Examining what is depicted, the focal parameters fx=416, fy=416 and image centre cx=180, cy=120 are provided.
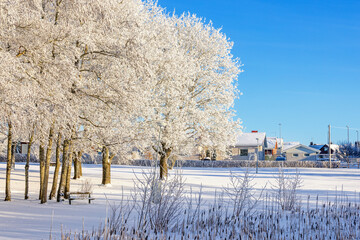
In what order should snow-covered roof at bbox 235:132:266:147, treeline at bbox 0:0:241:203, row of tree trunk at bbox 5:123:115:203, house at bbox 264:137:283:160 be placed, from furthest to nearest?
house at bbox 264:137:283:160
snow-covered roof at bbox 235:132:266:147
row of tree trunk at bbox 5:123:115:203
treeline at bbox 0:0:241:203

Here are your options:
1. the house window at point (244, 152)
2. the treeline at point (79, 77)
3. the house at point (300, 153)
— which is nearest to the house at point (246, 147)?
the house window at point (244, 152)

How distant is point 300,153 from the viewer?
263ft

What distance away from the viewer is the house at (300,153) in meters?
79.3

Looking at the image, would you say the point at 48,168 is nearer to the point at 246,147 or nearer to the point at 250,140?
the point at 246,147

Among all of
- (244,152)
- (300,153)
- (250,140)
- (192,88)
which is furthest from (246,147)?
(192,88)

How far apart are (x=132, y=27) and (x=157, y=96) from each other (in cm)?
1027

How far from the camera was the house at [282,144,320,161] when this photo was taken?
260 ft

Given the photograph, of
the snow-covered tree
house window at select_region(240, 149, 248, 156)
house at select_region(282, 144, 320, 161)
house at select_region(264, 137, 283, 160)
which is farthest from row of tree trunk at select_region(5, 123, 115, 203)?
house at select_region(282, 144, 320, 161)

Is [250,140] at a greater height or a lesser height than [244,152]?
greater

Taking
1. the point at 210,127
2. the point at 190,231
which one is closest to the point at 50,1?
the point at 190,231

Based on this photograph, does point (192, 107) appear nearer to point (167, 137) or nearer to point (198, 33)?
point (167, 137)

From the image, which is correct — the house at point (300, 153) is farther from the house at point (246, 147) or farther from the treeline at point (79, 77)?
the treeline at point (79, 77)

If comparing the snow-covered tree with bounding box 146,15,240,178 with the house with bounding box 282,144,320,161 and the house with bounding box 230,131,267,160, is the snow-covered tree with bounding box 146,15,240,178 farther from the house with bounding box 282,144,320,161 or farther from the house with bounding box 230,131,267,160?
the house with bounding box 282,144,320,161

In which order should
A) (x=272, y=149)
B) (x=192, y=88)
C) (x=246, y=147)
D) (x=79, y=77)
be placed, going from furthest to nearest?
(x=272, y=149)
(x=246, y=147)
(x=192, y=88)
(x=79, y=77)
